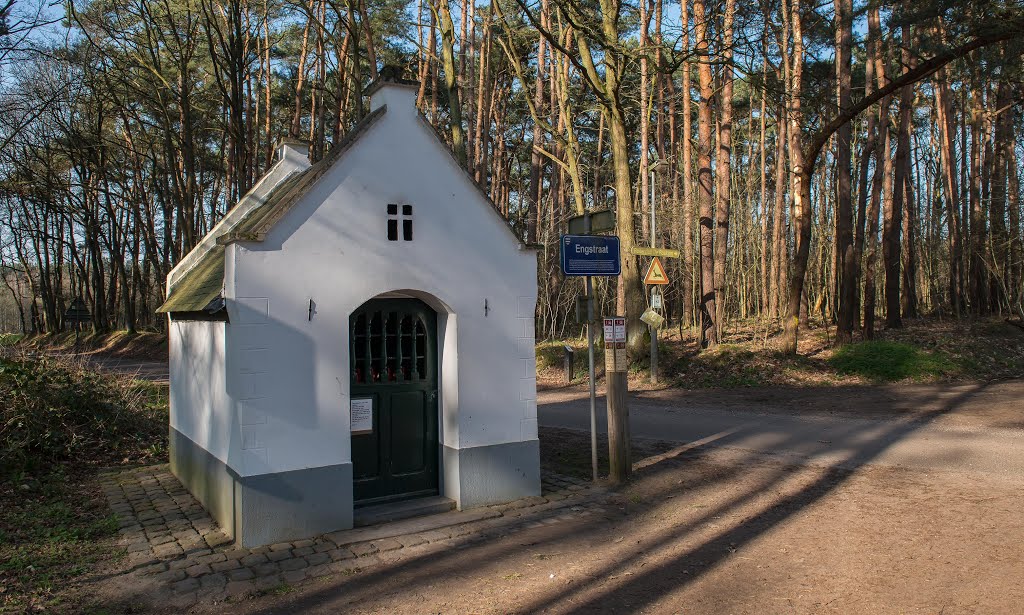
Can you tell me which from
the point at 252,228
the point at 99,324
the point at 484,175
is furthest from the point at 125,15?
the point at 99,324

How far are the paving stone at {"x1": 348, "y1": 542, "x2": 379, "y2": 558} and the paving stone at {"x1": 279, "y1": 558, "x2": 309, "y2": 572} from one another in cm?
44

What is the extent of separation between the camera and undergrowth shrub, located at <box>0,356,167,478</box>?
960 centimetres

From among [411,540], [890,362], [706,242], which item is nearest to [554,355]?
[706,242]

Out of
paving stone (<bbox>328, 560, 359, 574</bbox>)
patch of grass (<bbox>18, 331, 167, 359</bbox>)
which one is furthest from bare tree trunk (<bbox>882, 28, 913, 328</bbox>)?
patch of grass (<bbox>18, 331, 167, 359</bbox>)

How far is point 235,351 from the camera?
6293 mm

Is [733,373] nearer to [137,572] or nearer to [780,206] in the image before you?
[780,206]

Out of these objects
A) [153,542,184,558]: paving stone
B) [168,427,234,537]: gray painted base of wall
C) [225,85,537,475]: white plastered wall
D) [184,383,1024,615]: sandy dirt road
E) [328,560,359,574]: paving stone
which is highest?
[225,85,537,475]: white plastered wall

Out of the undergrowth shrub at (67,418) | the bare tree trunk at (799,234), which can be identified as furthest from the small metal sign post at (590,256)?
the bare tree trunk at (799,234)

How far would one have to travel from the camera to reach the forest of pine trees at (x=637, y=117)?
14.2 meters

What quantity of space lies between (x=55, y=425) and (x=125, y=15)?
43.1ft

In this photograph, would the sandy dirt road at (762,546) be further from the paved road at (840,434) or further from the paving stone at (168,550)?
the paving stone at (168,550)

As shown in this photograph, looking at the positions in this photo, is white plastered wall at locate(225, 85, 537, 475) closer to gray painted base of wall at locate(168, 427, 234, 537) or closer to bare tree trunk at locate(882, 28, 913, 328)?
gray painted base of wall at locate(168, 427, 234, 537)

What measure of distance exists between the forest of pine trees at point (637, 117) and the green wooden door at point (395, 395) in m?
5.54

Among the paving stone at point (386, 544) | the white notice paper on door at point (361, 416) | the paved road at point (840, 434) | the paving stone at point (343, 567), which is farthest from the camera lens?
the paved road at point (840, 434)
